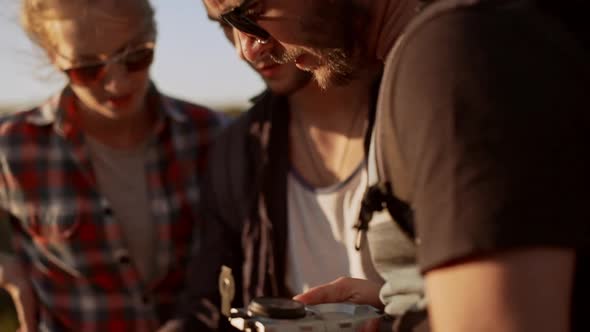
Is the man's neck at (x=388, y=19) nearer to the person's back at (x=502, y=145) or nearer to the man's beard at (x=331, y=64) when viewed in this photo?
the man's beard at (x=331, y=64)

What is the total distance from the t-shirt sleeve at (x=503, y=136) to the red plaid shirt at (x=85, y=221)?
104 inches

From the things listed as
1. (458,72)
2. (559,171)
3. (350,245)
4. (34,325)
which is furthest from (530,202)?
(34,325)

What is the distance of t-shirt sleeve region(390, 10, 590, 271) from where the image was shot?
1.05 meters

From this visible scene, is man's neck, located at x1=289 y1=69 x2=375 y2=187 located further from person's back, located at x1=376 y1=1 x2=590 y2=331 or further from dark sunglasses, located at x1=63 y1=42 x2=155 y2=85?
person's back, located at x1=376 y1=1 x2=590 y2=331

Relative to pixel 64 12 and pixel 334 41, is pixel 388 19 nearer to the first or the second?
pixel 334 41

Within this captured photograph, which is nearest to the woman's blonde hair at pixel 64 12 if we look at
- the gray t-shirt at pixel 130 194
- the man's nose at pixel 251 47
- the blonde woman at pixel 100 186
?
the blonde woman at pixel 100 186

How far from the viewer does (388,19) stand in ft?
5.86

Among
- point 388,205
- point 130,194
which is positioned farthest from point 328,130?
point 388,205

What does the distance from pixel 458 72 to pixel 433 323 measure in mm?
277

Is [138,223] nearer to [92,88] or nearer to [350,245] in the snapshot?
[92,88]

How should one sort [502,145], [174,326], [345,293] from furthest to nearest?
[174,326], [345,293], [502,145]

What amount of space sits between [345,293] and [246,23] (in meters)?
0.61

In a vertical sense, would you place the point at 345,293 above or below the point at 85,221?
above

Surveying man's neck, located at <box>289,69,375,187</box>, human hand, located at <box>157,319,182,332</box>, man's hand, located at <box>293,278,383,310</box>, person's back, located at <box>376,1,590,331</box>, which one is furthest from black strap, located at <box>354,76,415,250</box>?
human hand, located at <box>157,319,182,332</box>
